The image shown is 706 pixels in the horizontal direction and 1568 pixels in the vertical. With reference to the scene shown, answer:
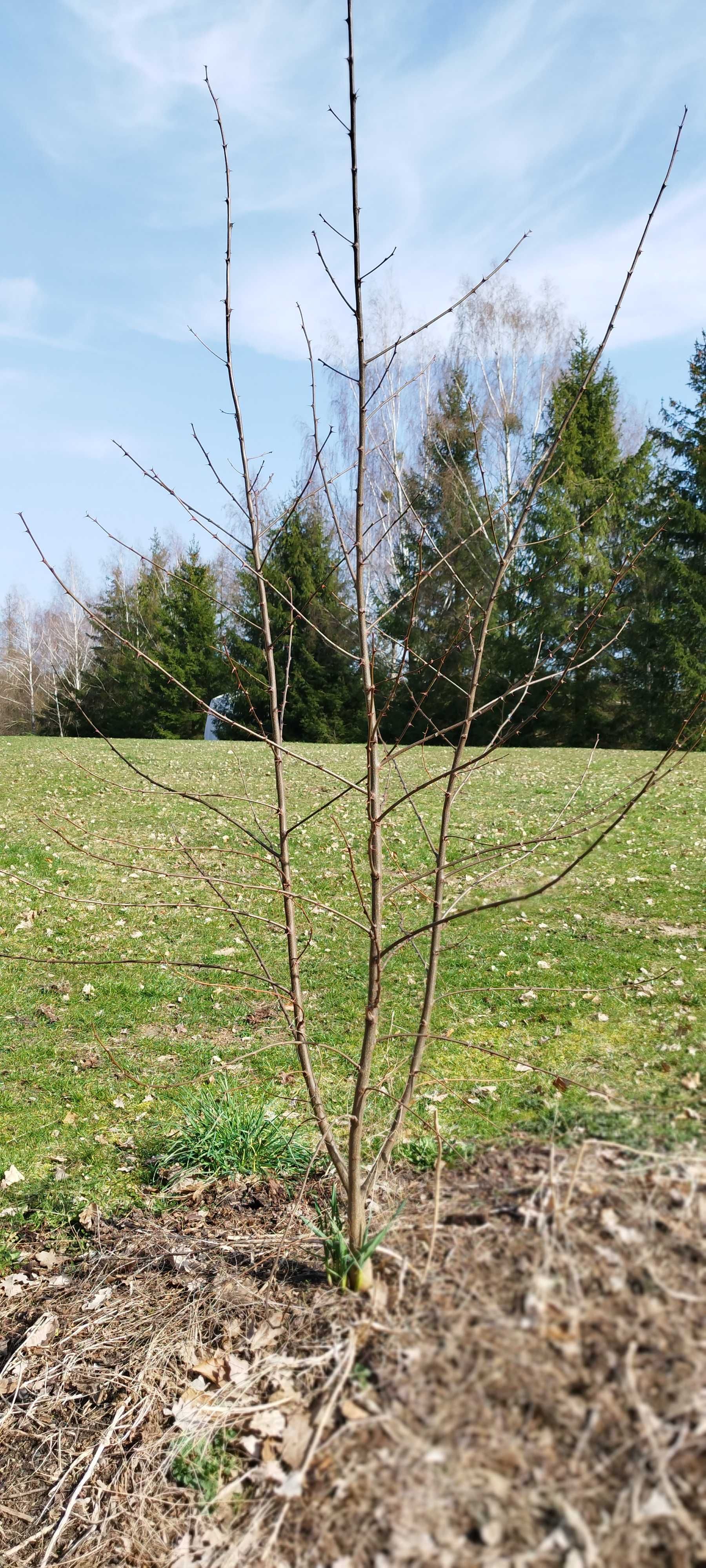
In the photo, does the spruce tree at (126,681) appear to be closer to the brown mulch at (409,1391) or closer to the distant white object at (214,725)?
the distant white object at (214,725)

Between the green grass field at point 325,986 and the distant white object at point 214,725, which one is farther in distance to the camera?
the distant white object at point 214,725

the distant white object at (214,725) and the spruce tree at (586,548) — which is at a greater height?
the spruce tree at (586,548)

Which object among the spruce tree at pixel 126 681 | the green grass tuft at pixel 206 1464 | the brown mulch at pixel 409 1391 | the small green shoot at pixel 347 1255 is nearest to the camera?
the brown mulch at pixel 409 1391

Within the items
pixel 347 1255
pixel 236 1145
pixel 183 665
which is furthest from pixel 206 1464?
pixel 183 665

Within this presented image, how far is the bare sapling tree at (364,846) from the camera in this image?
2.25m

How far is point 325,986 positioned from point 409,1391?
170 inches

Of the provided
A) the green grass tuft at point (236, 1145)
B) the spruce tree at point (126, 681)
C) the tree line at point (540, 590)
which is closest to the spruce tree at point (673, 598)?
the tree line at point (540, 590)

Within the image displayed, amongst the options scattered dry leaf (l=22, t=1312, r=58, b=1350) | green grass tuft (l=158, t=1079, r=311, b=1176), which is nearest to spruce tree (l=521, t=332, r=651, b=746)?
green grass tuft (l=158, t=1079, r=311, b=1176)

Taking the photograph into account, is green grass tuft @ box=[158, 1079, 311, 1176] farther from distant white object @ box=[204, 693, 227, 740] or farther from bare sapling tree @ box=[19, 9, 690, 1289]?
distant white object @ box=[204, 693, 227, 740]

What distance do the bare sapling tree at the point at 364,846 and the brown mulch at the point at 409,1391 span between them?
0.93ft

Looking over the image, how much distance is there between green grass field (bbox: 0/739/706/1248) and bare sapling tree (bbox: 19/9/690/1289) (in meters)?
0.06

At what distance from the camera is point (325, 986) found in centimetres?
608

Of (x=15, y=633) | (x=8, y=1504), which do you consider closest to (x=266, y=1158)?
(x=8, y=1504)

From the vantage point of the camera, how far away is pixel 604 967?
5.90 meters
